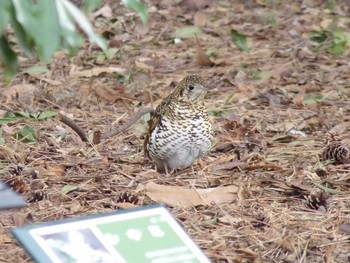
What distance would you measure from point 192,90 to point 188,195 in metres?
0.82

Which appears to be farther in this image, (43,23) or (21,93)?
(21,93)

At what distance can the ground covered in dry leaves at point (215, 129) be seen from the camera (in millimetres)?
4281

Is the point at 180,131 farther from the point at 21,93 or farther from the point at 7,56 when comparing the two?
the point at 7,56

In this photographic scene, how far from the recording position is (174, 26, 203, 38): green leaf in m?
8.37

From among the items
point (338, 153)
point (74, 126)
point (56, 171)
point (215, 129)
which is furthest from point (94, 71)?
point (338, 153)

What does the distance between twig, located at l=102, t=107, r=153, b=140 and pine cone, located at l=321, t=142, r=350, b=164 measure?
1.21 metres

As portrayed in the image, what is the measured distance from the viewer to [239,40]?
8016mm

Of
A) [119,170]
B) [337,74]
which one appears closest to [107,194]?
[119,170]

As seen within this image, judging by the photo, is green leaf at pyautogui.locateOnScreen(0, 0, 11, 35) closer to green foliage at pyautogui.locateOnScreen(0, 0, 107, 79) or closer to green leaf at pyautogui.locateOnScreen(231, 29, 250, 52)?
green foliage at pyautogui.locateOnScreen(0, 0, 107, 79)

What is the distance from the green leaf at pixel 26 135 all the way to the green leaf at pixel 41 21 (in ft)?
12.7

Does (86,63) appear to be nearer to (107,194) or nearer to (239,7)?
(239,7)

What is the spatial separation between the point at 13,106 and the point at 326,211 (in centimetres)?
260

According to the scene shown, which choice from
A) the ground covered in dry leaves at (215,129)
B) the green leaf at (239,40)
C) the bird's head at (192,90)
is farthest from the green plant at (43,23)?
the green leaf at (239,40)

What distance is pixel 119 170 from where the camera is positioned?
5125mm
